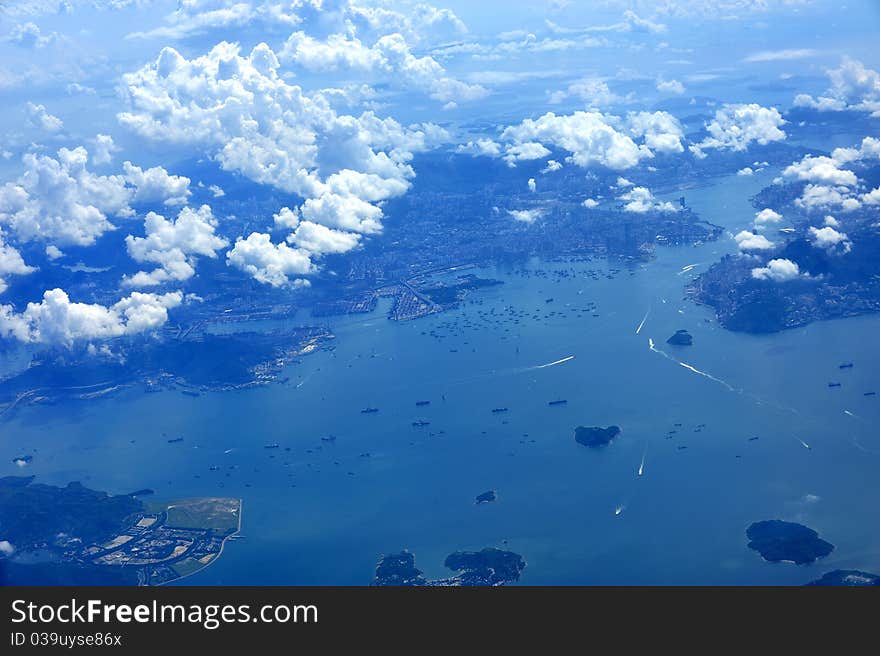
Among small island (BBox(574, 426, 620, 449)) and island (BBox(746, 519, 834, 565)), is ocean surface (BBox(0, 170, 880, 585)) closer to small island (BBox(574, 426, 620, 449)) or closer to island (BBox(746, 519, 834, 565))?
island (BBox(746, 519, 834, 565))

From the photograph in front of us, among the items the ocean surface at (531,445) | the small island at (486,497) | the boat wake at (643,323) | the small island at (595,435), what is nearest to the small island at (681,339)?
the ocean surface at (531,445)

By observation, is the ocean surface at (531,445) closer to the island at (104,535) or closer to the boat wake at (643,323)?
the boat wake at (643,323)

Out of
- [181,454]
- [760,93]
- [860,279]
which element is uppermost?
[760,93]

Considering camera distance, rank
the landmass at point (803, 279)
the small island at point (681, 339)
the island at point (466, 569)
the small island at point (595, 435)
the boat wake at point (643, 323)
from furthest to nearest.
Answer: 1. the boat wake at point (643, 323)
2. the landmass at point (803, 279)
3. the small island at point (681, 339)
4. the small island at point (595, 435)
5. the island at point (466, 569)

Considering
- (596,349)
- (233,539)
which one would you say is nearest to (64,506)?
(233,539)

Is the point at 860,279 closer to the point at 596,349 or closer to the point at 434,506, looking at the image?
the point at 596,349

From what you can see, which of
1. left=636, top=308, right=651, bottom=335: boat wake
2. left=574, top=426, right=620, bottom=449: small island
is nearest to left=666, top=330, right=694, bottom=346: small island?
left=636, top=308, right=651, bottom=335: boat wake

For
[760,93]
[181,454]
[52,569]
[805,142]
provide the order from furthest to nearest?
[760,93]
[805,142]
[181,454]
[52,569]
